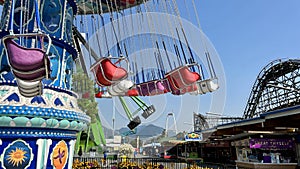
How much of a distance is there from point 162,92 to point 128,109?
27.6ft

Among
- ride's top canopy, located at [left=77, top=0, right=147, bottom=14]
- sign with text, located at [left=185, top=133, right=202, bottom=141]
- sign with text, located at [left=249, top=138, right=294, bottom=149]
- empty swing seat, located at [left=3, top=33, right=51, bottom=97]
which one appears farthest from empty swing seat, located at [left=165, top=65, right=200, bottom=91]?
sign with text, located at [left=185, top=133, right=202, bottom=141]

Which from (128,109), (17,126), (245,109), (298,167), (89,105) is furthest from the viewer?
(245,109)

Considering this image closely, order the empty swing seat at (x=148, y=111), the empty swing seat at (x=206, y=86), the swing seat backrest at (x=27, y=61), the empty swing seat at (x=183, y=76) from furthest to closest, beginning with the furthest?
the empty swing seat at (x=148, y=111) < the empty swing seat at (x=206, y=86) < the empty swing seat at (x=183, y=76) < the swing seat backrest at (x=27, y=61)

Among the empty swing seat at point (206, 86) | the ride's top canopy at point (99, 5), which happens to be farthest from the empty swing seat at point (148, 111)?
the empty swing seat at point (206, 86)

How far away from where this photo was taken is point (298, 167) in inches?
464

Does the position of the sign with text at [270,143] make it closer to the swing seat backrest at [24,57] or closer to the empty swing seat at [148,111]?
the empty swing seat at [148,111]

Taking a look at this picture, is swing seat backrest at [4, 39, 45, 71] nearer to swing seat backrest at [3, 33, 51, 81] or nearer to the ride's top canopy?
swing seat backrest at [3, 33, 51, 81]

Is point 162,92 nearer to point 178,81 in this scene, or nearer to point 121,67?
point 178,81

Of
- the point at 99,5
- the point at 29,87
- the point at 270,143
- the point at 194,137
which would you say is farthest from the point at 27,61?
the point at 194,137

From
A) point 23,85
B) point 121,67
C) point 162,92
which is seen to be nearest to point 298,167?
point 162,92

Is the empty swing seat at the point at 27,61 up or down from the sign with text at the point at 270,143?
up

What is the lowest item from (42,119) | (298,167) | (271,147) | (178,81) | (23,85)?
(298,167)

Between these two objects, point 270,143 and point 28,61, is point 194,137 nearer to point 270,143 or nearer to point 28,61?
point 270,143

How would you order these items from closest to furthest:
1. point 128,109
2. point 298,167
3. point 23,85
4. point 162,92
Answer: point 23,85
point 162,92
point 298,167
point 128,109
